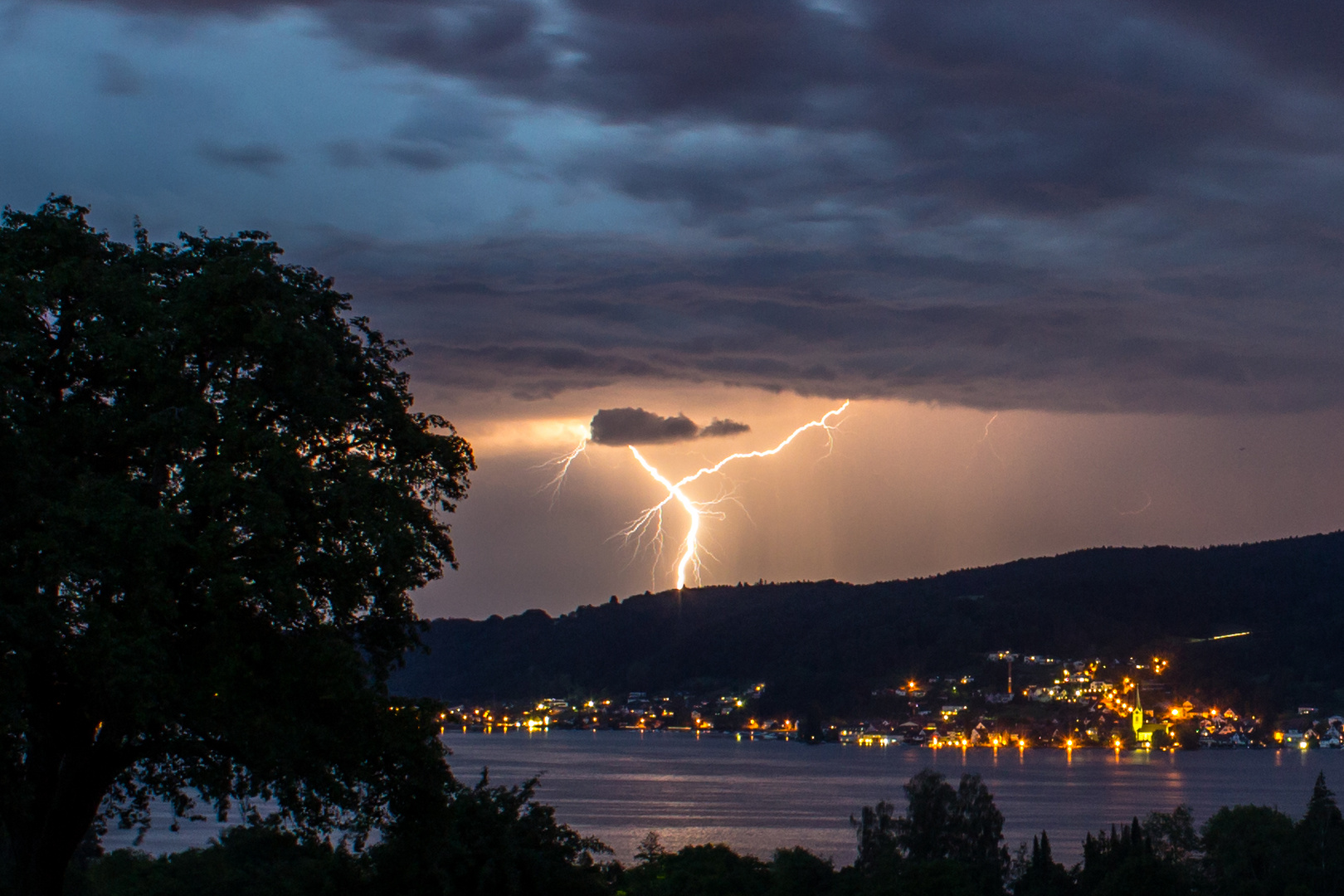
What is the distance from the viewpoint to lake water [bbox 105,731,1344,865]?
8450cm

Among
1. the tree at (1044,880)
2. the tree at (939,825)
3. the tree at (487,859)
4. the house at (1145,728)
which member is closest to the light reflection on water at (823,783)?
the house at (1145,728)

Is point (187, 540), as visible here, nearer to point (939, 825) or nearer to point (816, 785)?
point (939, 825)

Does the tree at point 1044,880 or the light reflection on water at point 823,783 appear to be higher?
the tree at point 1044,880

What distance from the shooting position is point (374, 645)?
1475 centimetres

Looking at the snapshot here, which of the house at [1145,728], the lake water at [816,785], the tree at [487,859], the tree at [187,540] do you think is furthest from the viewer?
the house at [1145,728]

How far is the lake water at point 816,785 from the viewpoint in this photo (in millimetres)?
84500

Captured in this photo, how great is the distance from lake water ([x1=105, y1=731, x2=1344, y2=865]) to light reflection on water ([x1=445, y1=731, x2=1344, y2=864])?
213 millimetres

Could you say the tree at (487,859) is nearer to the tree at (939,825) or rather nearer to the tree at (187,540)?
the tree at (187,540)

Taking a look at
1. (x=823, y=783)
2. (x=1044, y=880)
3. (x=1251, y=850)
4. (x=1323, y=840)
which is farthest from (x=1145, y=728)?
(x=1044, y=880)

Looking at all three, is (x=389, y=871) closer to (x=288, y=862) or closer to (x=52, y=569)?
(x=52, y=569)

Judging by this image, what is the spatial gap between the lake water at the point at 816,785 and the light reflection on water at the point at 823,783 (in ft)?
0.70

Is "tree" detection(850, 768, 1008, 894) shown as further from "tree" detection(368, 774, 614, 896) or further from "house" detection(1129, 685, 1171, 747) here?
"house" detection(1129, 685, 1171, 747)

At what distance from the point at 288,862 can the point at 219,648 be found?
55.8 ft

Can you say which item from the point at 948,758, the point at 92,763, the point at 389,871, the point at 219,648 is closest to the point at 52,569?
the point at 219,648
